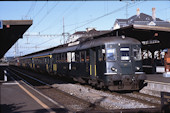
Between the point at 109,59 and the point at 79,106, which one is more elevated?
the point at 109,59

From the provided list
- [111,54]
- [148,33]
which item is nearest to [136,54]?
[111,54]

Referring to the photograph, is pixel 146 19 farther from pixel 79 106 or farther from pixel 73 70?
pixel 79 106

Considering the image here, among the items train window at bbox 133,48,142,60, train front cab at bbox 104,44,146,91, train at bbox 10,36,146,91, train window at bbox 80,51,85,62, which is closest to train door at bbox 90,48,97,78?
train at bbox 10,36,146,91

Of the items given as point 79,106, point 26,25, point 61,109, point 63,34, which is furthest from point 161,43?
point 63,34

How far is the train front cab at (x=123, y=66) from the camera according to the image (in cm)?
1306

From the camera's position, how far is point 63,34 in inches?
1519

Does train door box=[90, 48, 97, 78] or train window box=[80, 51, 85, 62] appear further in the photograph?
train window box=[80, 51, 85, 62]

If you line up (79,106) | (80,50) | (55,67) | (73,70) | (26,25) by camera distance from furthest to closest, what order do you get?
(55,67) → (73,70) → (80,50) → (26,25) → (79,106)

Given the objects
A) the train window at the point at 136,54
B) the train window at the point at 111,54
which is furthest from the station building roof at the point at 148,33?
the train window at the point at 111,54

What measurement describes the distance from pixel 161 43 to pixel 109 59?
9.10 metres

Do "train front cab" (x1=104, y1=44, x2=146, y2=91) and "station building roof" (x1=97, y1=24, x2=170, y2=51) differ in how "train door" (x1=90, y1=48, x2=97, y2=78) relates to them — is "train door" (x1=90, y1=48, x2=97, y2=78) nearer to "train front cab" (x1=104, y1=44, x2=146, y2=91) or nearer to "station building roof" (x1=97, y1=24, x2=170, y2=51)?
"train front cab" (x1=104, y1=44, x2=146, y2=91)

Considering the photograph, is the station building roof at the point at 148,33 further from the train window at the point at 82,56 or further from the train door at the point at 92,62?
the train window at the point at 82,56

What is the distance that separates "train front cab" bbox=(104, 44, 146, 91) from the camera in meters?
13.1

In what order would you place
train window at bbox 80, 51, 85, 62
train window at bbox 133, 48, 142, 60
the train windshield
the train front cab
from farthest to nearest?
train window at bbox 80, 51, 85, 62, train window at bbox 133, 48, 142, 60, the train windshield, the train front cab
